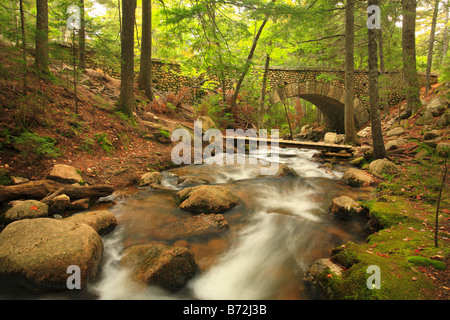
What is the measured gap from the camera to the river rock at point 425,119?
320 inches

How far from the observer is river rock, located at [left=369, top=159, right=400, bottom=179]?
5426 mm

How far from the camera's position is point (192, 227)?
132 inches

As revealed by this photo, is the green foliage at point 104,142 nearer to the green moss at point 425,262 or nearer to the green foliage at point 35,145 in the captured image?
the green foliage at point 35,145

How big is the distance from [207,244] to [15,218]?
2.53 m

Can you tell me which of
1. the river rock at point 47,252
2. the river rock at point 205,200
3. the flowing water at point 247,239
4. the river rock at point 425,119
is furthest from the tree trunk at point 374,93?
the river rock at point 47,252

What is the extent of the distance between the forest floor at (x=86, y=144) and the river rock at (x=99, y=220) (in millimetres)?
1306

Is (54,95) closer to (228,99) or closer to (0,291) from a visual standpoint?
(0,291)

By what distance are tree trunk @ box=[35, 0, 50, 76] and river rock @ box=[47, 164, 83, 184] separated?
2253mm

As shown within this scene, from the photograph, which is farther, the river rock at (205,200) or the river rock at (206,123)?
the river rock at (206,123)

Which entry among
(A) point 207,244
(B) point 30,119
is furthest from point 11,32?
(A) point 207,244

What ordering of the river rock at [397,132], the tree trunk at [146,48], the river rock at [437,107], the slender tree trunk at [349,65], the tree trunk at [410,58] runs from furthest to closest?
the tree trunk at [146,48] → the tree trunk at [410,58] → the river rock at [397,132] → the slender tree trunk at [349,65] → the river rock at [437,107]

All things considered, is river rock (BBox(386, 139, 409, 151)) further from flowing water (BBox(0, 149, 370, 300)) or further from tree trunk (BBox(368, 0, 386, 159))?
flowing water (BBox(0, 149, 370, 300))

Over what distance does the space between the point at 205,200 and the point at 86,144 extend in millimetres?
3139

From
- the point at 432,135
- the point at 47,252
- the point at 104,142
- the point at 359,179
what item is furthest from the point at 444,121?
the point at 47,252
